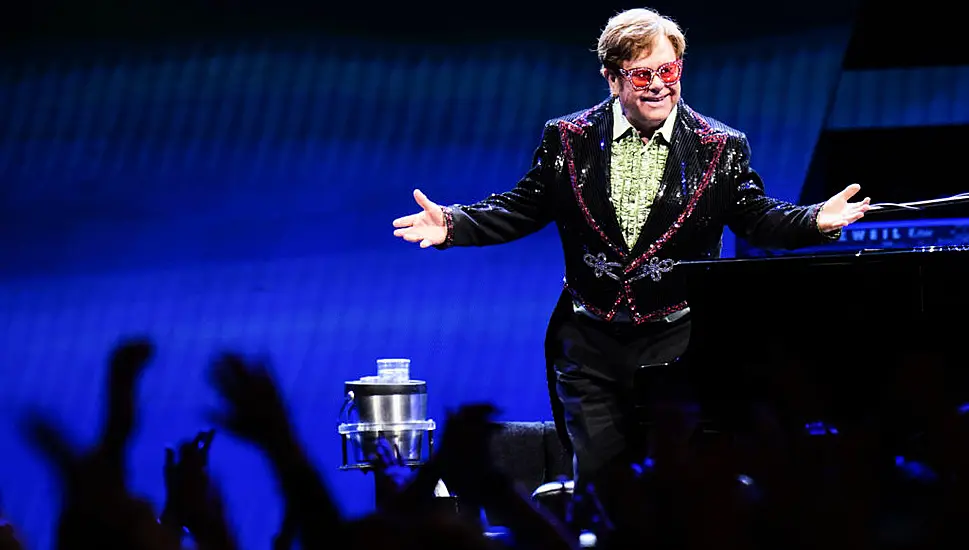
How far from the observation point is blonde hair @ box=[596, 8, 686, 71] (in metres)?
2.91

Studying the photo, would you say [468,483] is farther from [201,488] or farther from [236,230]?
[236,230]

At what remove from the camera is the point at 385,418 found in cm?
439

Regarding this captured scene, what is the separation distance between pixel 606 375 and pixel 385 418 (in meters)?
1.65

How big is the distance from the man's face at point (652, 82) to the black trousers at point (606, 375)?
1.76 ft

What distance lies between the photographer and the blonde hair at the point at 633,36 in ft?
9.53

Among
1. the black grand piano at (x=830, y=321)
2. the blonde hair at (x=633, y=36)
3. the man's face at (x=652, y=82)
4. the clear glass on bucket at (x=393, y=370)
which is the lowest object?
the clear glass on bucket at (x=393, y=370)

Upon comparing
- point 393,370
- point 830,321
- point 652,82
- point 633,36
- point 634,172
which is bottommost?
point 393,370

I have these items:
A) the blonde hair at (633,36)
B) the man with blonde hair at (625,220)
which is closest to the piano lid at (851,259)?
the man with blonde hair at (625,220)

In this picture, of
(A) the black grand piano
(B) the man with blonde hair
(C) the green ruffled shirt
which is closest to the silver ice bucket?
(B) the man with blonde hair

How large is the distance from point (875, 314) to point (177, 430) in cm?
366

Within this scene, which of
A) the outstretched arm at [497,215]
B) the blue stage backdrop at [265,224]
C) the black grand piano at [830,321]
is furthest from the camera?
the blue stage backdrop at [265,224]

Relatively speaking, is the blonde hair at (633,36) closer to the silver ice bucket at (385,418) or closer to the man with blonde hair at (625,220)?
the man with blonde hair at (625,220)

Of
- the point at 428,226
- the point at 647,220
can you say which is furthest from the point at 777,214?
the point at 428,226

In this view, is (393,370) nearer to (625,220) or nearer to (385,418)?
(385,418)
